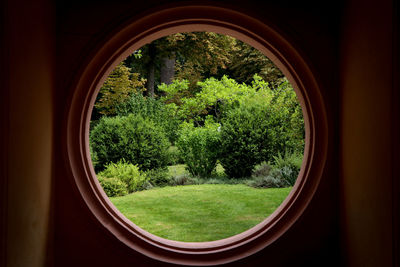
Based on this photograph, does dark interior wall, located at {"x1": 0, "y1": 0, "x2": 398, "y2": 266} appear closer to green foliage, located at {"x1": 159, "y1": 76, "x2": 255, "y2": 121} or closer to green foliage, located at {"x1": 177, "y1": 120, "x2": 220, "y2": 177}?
green foliage, located at {"x1": 177, "y1": 120, "x2": 220, "y2": 177}

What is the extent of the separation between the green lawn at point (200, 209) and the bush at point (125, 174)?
0.30 metres

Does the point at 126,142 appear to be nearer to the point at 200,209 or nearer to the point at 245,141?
the point at 200,209

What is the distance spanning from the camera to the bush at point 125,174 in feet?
23.0

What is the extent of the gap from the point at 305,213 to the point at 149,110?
6697 millimetres

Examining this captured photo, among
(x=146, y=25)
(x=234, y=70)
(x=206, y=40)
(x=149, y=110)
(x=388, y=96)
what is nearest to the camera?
(x=388, y=96)

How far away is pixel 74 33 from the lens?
8.16 feet

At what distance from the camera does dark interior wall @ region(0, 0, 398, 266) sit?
187 cm

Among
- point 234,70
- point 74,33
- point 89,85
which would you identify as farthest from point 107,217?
point 234,70

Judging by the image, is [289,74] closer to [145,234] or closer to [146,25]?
[146,25]

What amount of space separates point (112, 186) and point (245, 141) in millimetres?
3279

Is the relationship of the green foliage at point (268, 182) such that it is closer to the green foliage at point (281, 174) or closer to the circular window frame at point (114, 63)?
the green foliage at point (281, 174)

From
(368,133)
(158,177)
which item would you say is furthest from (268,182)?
(368,133)

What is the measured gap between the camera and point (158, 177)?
25.6ft

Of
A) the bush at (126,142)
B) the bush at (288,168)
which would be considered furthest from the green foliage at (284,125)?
the bush at (126,142)
